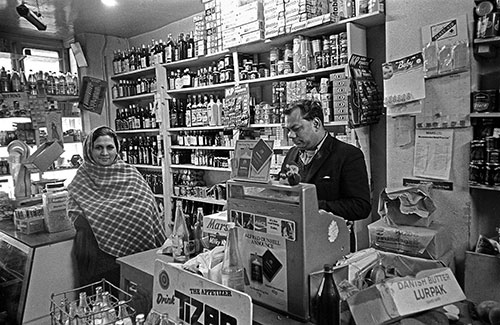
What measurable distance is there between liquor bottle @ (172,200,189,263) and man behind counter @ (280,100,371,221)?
70 cm

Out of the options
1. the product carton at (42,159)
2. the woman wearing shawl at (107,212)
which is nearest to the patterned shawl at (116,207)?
the woman wearing shawl at (107,212)

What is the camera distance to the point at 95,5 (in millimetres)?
4535

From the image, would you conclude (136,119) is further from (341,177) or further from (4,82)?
(341,177)

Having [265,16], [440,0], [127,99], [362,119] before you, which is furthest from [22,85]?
[440,0]

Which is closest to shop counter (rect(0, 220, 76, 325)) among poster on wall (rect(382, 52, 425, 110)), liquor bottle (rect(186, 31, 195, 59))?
poster on wall (rect(382, 52, 425, 110))

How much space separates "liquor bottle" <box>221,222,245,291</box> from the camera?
4.03 feet

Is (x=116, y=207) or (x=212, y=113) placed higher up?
(x=212, y=113)

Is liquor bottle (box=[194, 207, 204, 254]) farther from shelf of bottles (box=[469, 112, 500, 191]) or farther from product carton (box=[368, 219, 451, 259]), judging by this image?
shelf of bottles (box=[469, 112, 500, 191])

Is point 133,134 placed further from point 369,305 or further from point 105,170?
point 369,305

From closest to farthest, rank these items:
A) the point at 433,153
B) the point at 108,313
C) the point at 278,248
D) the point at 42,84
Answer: the point at 278,248 < the point at 108,313 < the point at 433,153 < the point at 42,84

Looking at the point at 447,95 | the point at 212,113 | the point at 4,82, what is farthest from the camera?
the point at 4,82

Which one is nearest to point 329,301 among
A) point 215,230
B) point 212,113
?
point 215,230

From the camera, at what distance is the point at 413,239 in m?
2.42

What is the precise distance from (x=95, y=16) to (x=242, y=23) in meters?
2.34
